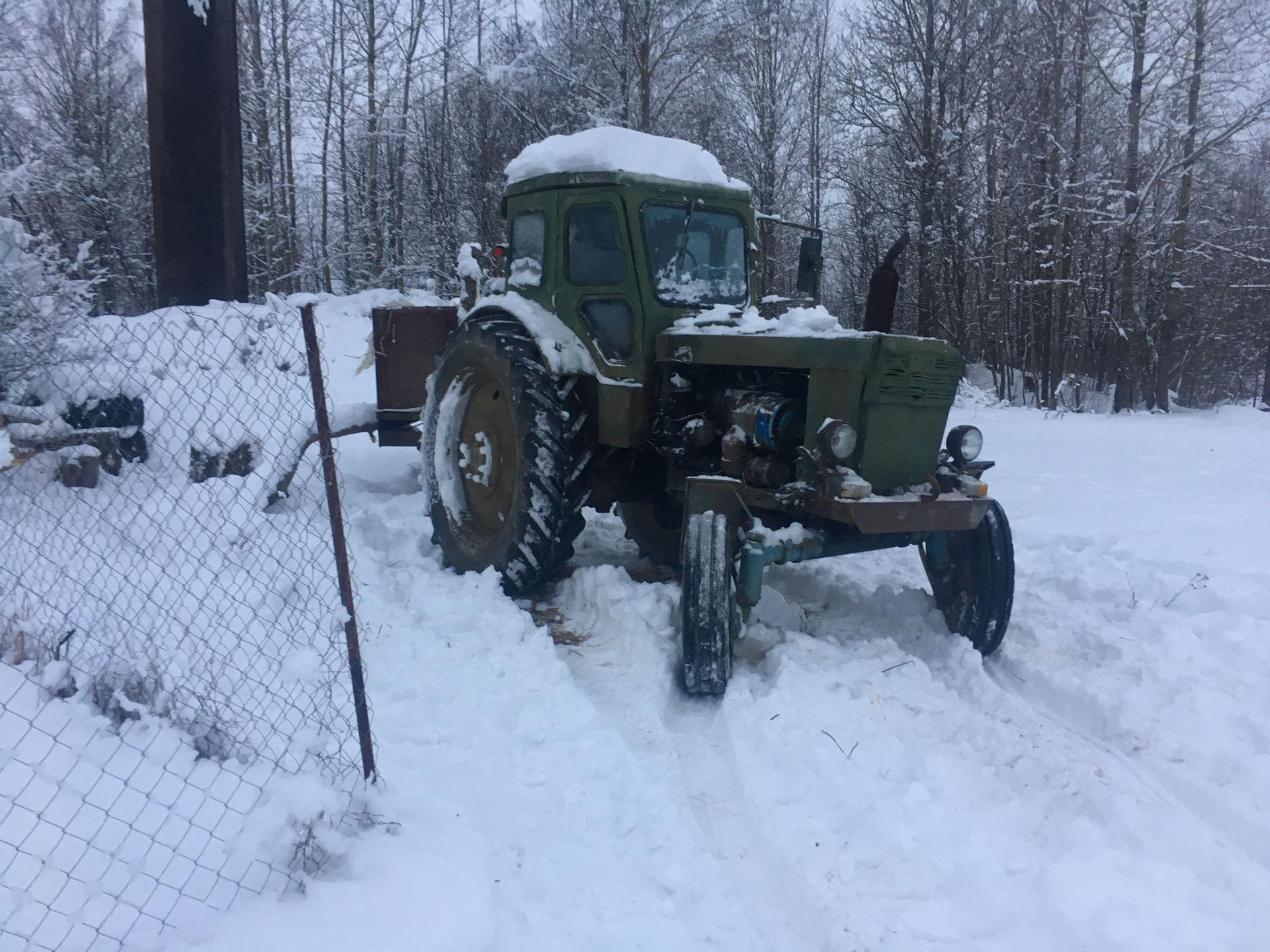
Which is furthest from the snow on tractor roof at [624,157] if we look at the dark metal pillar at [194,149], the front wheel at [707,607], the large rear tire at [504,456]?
the dark metal pillar at [194,149]

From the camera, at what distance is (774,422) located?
160 inches

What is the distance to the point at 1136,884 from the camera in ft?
8.50

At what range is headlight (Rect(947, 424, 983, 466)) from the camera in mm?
4078

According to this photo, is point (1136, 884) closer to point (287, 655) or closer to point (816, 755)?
point (816, 755)

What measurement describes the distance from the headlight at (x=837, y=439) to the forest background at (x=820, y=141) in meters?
12.7

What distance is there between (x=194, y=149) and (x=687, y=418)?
14.6 feet

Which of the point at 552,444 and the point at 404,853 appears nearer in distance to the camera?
the point at 404,853

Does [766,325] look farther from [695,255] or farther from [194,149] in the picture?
[194,149]

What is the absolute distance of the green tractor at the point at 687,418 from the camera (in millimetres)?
3797

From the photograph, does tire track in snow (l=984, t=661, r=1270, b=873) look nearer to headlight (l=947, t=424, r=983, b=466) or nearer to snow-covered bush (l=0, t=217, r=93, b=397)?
headlight (l=947, t=424, r=983, b=466)

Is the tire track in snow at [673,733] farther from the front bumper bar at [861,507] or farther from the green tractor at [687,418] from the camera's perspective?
the front bumper bar at [861,507]

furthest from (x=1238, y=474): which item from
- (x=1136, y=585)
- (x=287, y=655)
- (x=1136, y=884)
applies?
(x=287, y=655)

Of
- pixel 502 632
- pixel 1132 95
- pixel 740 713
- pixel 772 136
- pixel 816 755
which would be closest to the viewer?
pixel 816 755

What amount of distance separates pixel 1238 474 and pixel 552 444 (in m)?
6.58
